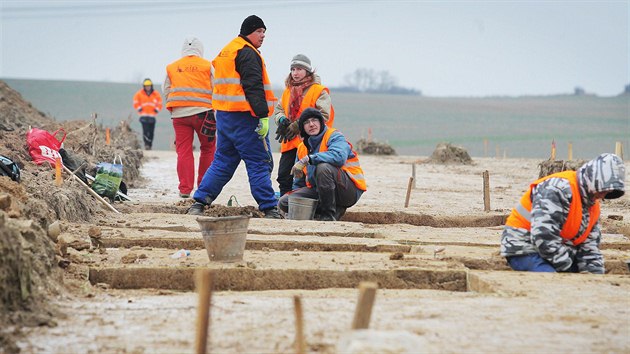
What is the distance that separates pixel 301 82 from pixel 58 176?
105 inches

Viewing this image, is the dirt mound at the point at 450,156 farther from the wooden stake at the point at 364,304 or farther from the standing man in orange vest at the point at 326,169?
the wooden stake at the point at 364,304

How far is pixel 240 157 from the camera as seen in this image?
9.71 meters

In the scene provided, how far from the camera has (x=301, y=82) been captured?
396 inches

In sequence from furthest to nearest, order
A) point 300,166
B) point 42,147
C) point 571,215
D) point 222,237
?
point 42,147 → point 300,166 → point 571,215 → point 222,237

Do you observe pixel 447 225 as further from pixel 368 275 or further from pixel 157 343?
pixel 157 343

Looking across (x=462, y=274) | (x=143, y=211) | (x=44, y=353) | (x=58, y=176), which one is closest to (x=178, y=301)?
(x=44, y=353)

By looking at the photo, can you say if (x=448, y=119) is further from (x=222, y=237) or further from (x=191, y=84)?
(x=222, y=237)

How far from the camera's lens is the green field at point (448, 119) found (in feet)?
123

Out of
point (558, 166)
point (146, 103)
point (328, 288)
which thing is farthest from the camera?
point (146, 103)

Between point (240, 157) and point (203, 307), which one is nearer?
point (203, 307)

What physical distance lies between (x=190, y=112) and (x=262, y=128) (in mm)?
2489

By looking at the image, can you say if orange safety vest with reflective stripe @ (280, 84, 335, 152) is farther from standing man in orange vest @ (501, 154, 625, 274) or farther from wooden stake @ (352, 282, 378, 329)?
wooden stake @ (352, 282, 378, 329)

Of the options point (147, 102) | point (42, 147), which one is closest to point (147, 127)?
point (147, 102)

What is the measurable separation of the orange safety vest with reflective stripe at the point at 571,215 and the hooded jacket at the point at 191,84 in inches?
219
